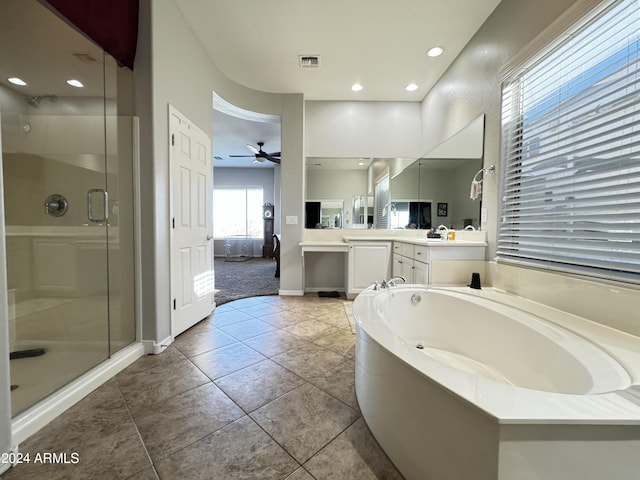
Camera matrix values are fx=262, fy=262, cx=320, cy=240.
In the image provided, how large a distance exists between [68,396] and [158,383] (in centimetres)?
42

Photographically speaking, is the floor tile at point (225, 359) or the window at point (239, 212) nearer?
the floor tile at point (225, 359)

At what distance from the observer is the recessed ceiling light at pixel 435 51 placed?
2.70 m

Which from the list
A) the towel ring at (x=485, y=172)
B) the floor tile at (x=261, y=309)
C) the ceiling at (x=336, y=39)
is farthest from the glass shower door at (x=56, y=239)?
the towel ring at (x=485, y=172)

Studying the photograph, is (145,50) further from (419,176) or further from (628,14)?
(419,176)

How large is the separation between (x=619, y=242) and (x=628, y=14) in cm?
109

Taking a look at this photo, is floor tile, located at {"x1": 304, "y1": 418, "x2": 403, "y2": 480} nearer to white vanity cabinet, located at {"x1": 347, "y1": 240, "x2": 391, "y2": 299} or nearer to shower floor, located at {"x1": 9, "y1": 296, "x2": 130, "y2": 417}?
shower floor, located at {"x1": 9, "y1": 296, "x2": 130, "y2": 417}

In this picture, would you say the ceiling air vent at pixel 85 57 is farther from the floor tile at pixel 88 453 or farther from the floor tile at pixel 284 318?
the floor tile at pixel 284 318

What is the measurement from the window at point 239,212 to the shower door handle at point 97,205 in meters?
5.98

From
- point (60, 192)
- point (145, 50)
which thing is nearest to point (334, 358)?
point (60, 192)

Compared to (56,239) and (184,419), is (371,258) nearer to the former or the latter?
(184,419)

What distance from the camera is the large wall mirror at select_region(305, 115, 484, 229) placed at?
3.23 m

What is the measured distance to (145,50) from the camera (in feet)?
6.40

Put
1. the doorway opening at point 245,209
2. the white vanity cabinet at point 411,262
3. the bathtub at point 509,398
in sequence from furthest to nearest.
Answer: the doorway opening at point 245,209 → the white vanity cabinet at point 411,262 → the bathtub at point 509,398

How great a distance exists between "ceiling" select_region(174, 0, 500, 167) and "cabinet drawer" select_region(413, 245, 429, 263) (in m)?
2.04
